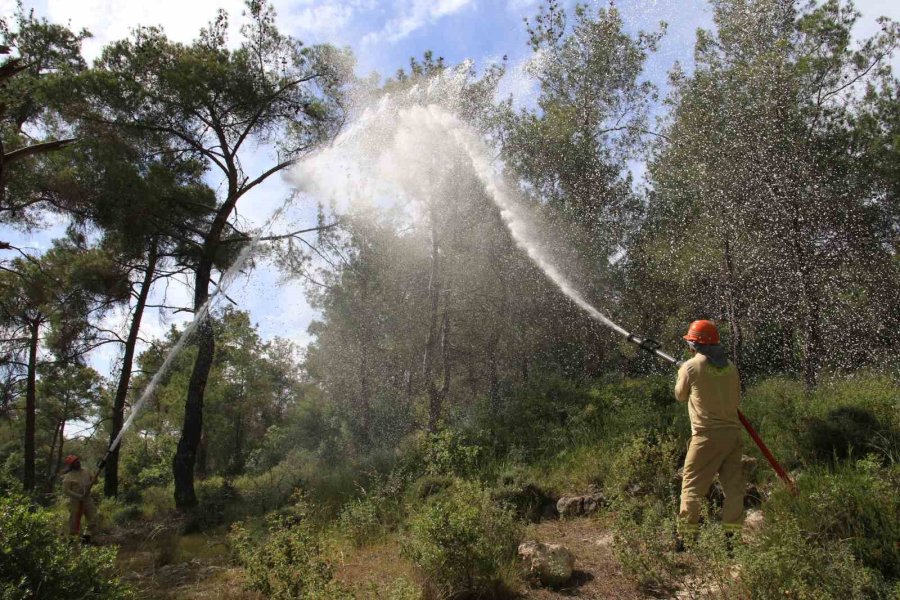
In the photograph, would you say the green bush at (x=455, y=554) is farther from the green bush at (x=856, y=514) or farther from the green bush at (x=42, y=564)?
the green bush at (x=856, y=514)

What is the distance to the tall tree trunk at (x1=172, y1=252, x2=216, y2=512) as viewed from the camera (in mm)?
12367

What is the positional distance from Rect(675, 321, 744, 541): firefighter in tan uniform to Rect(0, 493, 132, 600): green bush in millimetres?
4459

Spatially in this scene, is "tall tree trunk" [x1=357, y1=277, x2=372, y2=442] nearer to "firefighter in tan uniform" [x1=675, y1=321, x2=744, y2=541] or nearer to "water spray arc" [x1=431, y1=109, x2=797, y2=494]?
"water spray arc" [x1=431, y1=109, x2=797, y2=494]

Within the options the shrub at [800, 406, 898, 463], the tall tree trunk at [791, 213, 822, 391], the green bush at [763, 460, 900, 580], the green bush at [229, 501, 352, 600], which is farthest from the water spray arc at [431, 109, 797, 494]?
the green bush at [229, 501, 352, 600]

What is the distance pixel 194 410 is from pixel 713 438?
11391mm

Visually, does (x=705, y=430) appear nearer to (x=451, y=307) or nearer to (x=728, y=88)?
(x=728, y=88)

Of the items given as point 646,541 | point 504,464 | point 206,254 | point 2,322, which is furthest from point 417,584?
point 2,322

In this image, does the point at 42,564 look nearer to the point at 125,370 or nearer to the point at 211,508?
the point at 211,508


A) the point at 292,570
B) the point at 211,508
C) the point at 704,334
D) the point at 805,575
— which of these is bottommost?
the point at 805,575

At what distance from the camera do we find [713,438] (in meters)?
4.95

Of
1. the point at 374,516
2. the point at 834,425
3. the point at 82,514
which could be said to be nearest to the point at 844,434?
the point at 834,425

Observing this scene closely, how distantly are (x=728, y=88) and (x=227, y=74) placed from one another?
36.0ft

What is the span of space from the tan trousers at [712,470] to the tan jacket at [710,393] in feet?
0.26

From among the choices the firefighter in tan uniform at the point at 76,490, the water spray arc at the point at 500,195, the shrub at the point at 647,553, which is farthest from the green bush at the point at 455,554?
the water spray arc at the point at 500,195
